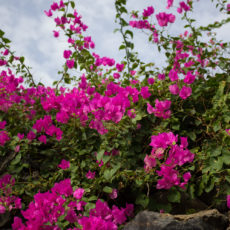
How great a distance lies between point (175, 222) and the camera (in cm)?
167

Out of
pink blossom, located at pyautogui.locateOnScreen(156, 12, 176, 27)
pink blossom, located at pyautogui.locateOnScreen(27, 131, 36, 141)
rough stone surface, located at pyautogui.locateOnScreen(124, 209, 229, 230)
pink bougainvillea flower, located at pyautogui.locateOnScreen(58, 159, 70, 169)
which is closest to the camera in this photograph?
rough stone surface, located at pyautogui.locateOnScreen(124, 209, 229, 230)

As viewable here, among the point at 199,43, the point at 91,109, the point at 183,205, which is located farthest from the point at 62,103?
the point at 199,43

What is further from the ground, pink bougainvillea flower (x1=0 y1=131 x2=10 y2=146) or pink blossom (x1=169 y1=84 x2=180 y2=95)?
pink blossom (x1=169 y1=84 x2=180 y2=95)

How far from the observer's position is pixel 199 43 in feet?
11.2

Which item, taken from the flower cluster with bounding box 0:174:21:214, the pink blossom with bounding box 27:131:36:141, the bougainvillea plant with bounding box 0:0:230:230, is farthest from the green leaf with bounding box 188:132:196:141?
the flower cluster with bounding box 0:174:21:214

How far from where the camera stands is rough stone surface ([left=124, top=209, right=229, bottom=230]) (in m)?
1.67

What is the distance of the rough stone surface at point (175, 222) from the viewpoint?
167cm

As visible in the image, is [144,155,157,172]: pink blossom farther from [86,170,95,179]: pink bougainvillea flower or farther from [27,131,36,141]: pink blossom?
[27,131,36,141]: pink blossom

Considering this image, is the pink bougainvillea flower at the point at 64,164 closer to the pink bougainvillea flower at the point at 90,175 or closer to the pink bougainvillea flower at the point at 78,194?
the pink bougainvillea flower at the point at 90,175

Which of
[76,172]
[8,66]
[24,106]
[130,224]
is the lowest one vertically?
[130,224]

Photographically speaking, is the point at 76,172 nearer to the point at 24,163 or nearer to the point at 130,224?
the point at 24,163

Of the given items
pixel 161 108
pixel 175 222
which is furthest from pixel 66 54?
pixel 175 222

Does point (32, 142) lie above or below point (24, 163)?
above

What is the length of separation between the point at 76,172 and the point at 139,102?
851 mm
